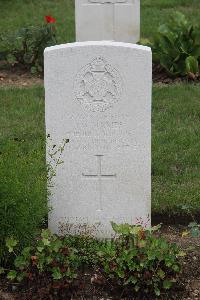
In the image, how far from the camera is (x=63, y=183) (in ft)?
17.5

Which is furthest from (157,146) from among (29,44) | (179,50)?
(29,44)

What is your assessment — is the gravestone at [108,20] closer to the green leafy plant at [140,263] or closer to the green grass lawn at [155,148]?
the green grass lawn at [155,148]

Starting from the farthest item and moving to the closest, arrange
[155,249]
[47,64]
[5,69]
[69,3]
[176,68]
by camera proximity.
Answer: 1. [69,3]
2. [5,69]
3. [176,68]
4. [47,64]
5. [155,249]

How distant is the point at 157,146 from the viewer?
7129 mm

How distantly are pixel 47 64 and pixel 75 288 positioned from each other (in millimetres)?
1382

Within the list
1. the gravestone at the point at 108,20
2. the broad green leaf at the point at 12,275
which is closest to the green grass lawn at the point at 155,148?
the broad green leaf at the point at 12,275

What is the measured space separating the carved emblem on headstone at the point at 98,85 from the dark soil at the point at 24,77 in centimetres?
415

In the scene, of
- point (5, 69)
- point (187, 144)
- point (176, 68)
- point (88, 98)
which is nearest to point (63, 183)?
point (88, 98)

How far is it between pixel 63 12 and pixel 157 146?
6768 millimetres

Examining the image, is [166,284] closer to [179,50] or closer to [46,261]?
[46,261]

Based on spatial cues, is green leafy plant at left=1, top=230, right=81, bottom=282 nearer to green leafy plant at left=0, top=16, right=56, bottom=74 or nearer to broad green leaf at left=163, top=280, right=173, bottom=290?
broad green leaf at left=163, top=280, right=173, bottom=290

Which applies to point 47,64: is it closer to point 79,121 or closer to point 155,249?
point 79,121

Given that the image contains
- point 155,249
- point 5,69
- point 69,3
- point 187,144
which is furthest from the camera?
point 69,3

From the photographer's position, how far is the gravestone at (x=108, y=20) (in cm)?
1007
